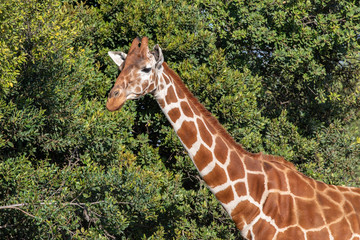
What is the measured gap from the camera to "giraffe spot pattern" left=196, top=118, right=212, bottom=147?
6906 millimetres

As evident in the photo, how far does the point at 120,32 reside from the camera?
37.6 ft

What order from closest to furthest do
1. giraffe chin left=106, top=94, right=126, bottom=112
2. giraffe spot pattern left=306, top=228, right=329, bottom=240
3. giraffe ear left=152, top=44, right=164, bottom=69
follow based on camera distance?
giraffe chin left=106, top=94, right=126, bottom=112, giraffe ear left=152, top=44, right=164, bottom=69, giraffe spot pattern left=306, top=228, right=329, bottom=240

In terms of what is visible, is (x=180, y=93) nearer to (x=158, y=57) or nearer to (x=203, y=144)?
(x=158, y=57)

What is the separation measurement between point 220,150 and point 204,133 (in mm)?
350

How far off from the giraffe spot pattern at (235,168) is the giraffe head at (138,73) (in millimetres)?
1577

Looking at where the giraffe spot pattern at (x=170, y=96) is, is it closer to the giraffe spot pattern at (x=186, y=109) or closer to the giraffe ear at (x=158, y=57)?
the giraffe spot pattern at (x=186, y=109)

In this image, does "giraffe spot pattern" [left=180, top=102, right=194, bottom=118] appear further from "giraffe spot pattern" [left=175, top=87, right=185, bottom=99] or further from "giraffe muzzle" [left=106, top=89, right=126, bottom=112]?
"giraffe muzzle" [left=106, top=89, right=126, bottom=112]

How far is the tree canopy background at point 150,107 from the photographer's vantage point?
859 cm

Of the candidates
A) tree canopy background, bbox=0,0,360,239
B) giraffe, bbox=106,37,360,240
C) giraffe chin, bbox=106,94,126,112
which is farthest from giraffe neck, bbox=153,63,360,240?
tree canopy background, bbox=0,0,360,239

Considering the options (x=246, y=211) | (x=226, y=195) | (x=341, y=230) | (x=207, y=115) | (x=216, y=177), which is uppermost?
(x=207, y=115)

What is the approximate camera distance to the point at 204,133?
22.7 feet

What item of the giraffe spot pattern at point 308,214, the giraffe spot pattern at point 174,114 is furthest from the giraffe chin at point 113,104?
the giraffe spot pattern at point 308,214

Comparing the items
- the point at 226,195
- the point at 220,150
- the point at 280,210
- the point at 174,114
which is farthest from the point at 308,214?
the point at 174,114

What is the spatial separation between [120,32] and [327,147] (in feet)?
21.3
